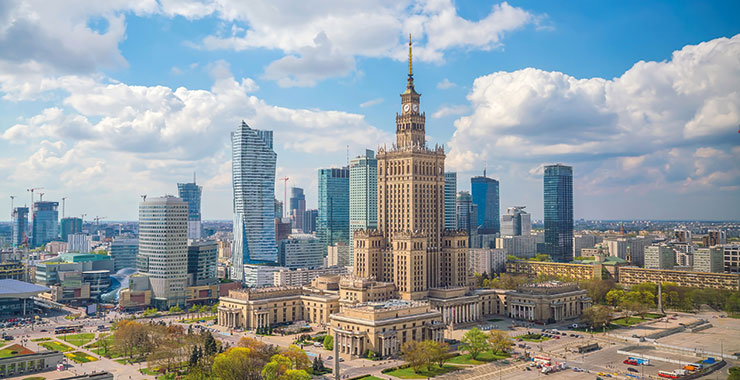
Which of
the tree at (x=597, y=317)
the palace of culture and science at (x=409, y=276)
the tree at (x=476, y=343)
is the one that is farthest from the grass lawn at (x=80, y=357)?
the tree at (x=597, y=317)

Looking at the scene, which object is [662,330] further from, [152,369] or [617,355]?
[152,369]

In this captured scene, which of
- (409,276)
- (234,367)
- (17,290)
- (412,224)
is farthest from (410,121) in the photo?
(17,290)

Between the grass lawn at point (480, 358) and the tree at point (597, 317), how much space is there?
42.6m

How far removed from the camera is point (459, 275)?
7475 inches

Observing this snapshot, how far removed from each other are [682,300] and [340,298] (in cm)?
11472

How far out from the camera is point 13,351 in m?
138

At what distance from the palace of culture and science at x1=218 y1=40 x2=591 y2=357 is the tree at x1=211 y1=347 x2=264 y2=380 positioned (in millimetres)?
55250

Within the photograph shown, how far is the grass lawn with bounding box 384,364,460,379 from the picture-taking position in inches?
4769

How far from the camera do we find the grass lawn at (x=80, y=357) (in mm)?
132512

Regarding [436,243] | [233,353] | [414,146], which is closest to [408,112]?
[414,146]

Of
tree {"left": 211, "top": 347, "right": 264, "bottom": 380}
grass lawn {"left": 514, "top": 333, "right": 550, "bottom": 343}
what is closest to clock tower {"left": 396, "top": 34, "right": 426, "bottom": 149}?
grass lawn {"left": 514, "top": 333, "right": 550, "bottom": 343}

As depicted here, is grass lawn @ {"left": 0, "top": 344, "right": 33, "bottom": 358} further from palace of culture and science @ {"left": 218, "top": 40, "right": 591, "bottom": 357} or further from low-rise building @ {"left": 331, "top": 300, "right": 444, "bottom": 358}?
low-rise building @ {"left": 331, "top": 300, "right": 444, "bottom": 358}

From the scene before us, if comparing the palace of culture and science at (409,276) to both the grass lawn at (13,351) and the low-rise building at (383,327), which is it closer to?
the low-rise building at (383,327)

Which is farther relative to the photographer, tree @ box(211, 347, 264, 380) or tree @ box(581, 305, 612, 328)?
tree @ box(581, 305, 612, 328)
